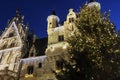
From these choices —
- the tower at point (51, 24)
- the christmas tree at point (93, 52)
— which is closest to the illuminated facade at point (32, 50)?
the tower at point (51, 24)

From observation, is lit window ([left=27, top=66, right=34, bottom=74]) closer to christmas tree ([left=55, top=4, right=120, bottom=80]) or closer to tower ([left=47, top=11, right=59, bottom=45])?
tower ([left=47, top=11, right=59, bottom=45])

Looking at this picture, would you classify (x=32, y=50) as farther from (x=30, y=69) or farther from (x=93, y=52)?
(x=93, y=52)

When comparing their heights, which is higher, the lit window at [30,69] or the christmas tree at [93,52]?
the lit window at [30,69]

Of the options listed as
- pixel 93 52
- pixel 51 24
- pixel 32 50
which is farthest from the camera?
pixel 51 24

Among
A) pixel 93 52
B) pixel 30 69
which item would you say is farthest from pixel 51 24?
pixel 93 52

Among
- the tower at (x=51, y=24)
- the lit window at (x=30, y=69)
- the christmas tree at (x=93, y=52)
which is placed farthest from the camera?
the tower at (x=51, y=24)

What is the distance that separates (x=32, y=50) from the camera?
35844 millimetres

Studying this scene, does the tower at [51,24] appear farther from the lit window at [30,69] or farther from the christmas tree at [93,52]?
the christmas tree at [93,52]

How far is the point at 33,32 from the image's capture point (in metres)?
43.9

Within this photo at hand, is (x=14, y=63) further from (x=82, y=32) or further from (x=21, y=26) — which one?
(x=82, y=32)

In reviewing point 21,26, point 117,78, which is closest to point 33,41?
point 21,26

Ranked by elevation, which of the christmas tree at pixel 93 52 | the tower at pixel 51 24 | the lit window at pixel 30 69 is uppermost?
the tower at pixel 51 24

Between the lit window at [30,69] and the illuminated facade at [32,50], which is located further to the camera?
the lit window at [30,69]

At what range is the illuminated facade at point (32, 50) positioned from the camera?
32969 mm
